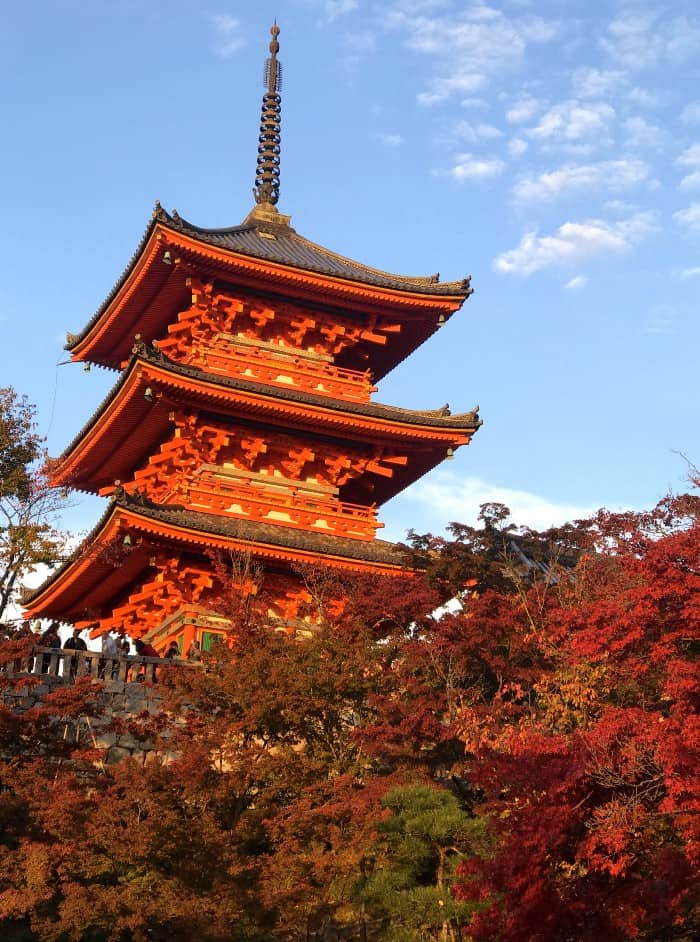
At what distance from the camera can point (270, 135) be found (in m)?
34.9

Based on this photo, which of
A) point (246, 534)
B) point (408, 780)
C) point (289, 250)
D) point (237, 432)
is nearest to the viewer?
point (408, 780)

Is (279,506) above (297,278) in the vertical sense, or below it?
below

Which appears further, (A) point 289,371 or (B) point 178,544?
(A) point 289,371

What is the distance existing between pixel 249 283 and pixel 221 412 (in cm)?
329

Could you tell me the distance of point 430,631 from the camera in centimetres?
1845

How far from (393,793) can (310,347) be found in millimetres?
14228

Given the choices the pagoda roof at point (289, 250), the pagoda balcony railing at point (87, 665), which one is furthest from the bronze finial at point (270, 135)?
the pagoda balcony railing at point (87, 665)

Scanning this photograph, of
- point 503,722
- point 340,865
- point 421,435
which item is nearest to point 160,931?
point 340,865

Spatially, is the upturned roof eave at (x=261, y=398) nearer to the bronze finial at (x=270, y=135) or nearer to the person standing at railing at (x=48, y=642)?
the person standing at railing at (x=48, y=642)

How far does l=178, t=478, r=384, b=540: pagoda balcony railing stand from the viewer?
24484 mm

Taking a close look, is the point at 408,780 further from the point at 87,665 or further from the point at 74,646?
A: the point at 74,646

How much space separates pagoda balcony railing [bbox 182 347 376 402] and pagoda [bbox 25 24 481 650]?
0.14 feet

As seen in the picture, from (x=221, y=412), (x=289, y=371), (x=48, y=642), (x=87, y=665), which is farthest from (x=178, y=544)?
(x=289, y=371)

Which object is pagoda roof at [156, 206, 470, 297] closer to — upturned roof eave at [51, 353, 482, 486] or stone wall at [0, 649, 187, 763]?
upturned roof eave at [51, 353, 482, 486]
